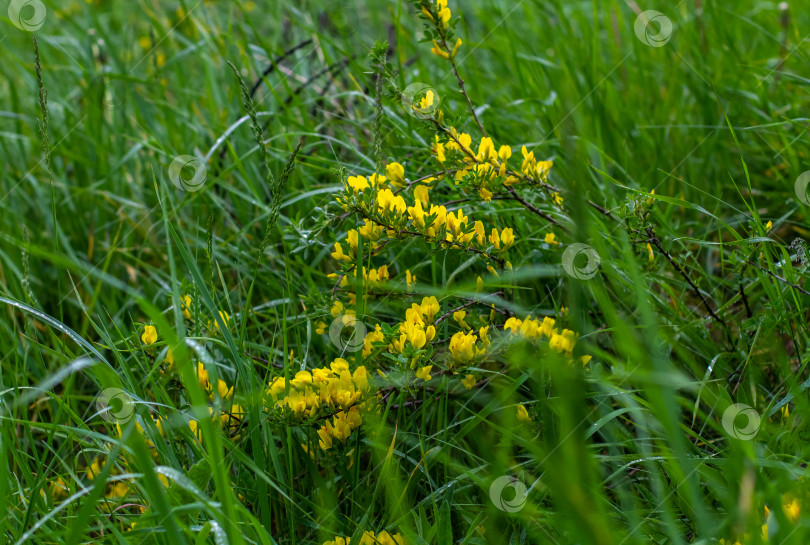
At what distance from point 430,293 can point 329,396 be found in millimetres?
313

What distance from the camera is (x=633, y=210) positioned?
1373mm

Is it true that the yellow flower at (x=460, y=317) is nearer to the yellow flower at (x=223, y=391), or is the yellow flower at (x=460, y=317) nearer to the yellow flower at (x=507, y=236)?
the yellow flower at (x=507, y=236)

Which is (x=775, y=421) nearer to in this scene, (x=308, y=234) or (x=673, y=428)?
(x=673, y=428)

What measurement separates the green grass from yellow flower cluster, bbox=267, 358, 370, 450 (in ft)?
0.12

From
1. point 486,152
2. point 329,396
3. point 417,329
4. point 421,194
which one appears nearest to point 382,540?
point 329,396

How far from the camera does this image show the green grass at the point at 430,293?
1.08m

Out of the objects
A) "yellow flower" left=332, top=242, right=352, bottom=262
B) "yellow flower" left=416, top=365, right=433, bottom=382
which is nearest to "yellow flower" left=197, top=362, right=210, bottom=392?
"yellow flower" left=332, top=242, right=352, bottom=262

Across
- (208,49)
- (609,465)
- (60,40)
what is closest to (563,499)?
(609,465)

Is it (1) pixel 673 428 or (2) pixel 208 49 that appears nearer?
(1) pixel 673 428

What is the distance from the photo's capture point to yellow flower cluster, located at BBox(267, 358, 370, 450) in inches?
48.5

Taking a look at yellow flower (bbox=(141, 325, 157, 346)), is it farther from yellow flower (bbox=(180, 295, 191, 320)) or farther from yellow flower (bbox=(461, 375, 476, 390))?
yellow flower (bbox=(461, 375, 476, 390))

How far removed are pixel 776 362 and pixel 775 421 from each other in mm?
118

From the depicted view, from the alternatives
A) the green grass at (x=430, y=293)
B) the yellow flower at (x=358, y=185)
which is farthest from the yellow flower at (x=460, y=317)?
the yellow flower at (x=358, y=185)

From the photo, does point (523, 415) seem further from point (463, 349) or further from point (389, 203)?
point (389, 203)
